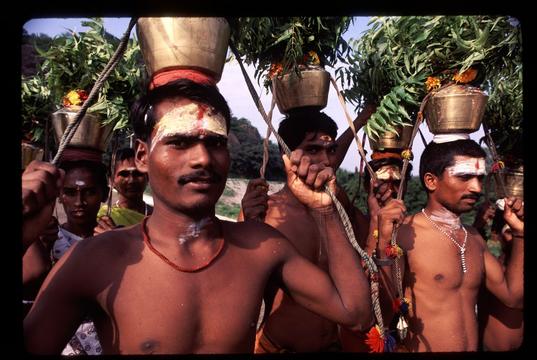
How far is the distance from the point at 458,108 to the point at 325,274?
1.69m

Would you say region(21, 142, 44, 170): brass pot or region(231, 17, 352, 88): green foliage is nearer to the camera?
region(231, 17, 352, 88): green foliage

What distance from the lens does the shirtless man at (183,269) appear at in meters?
1.88

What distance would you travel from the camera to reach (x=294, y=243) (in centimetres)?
346

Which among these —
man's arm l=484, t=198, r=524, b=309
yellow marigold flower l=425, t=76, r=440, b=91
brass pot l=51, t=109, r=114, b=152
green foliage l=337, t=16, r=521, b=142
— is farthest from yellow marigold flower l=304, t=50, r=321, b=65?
man's arm l=484, t=198, r=524, b=309

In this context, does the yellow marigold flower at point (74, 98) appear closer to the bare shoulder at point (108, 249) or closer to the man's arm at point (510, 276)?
the bare shoulder at point (108, 249)

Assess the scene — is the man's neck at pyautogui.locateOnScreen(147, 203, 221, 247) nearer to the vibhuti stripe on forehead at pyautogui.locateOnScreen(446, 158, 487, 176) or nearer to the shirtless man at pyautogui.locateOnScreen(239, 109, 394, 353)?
the shirtless man at pyautogui.locateOnScreen(239, 109, 394, 353)

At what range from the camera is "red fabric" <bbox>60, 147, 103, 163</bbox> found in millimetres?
3477

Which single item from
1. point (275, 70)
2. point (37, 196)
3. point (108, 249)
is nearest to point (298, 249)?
point (275, 70)

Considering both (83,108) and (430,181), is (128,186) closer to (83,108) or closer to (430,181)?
(430,181)

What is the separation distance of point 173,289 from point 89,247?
368mm

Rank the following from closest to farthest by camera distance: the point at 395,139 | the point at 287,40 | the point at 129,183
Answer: the point at 287,40 < the point at 395,139 < the point at 129,183

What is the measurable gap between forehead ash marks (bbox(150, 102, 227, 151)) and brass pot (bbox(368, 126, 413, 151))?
219 centimetres

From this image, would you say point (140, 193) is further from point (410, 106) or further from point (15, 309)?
point (15, 309)

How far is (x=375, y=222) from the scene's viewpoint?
11.8 ft
